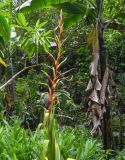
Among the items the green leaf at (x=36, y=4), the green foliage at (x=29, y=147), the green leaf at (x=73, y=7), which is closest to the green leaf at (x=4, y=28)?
the green leaf at (x=36, y=4)

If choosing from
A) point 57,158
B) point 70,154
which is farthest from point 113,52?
point 57,158

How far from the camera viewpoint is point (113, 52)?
7.68m

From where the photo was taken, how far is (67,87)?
25.0ft

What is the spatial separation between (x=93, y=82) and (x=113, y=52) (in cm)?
335

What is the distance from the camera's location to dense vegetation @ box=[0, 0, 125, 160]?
2.21 m

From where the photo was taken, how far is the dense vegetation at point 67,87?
7.25 ft

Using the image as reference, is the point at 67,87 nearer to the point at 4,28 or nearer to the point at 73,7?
the point at 73,7

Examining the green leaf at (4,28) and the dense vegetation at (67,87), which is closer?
the dense vegetation at (67,87)

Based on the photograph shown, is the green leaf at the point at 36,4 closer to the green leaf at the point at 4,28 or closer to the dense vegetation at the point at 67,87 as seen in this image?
the dense vegetation at the point at 67,87

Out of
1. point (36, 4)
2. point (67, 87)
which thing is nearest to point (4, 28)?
point (36, 4)

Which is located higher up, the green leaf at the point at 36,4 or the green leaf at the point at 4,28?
the green leaf at the point at 36,4

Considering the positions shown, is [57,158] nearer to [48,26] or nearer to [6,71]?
[6,71]

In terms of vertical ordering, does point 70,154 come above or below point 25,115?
above

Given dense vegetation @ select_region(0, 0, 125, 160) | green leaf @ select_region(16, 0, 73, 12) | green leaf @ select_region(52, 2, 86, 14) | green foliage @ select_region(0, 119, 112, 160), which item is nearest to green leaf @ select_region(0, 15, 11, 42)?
dense vegetation @ select_region(0, 0, 125, 160)
